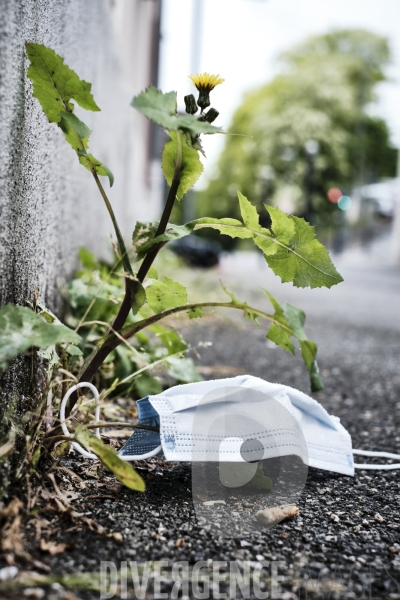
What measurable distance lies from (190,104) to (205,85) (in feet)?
0.16

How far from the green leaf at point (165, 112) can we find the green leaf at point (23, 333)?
1.37 feet

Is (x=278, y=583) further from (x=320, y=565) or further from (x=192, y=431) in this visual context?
(x=192, y=431)

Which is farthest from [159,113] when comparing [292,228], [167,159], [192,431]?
[192,431]

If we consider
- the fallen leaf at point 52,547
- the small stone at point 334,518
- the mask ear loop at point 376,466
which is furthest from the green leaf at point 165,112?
the mask ear loop at point 376,466

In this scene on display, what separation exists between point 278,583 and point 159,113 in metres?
0.86

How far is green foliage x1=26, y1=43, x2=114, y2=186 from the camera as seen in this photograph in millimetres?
1293

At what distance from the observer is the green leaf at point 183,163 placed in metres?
1.24

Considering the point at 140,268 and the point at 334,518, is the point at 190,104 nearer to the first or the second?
the point at 140,268

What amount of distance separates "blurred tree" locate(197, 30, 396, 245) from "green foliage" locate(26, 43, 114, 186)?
20476 millimetres

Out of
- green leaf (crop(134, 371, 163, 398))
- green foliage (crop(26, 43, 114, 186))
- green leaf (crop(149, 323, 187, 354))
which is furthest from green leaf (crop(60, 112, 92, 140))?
green leaf (crop(134, 371, 163, 398))

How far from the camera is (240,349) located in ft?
11.7

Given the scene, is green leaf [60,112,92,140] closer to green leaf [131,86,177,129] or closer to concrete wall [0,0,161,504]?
concrete wall [0,0,161,504]

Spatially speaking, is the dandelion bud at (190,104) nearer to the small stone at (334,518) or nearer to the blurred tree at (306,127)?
the small stone at (334,518)

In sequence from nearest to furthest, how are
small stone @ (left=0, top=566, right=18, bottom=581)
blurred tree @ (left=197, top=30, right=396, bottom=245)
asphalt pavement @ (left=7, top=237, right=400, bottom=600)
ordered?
small stone @ (left=0, top=566, right=18, bottom=581), asphalt pavement @ (left=7, top=237, right=400, bottom=600), blurred tree @ (left=197, top=30, right=396, bottom=245)
